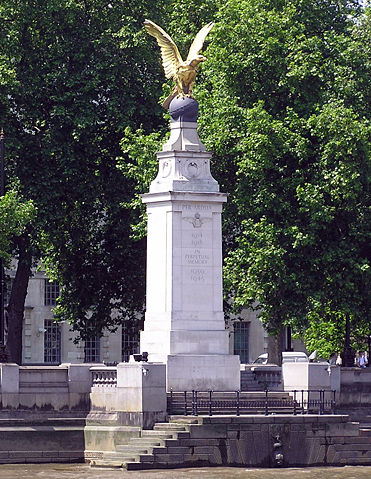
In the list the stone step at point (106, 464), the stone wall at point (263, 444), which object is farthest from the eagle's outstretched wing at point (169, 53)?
the stone step at point (106, 464)

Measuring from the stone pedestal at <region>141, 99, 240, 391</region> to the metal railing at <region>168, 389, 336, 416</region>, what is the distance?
100cm

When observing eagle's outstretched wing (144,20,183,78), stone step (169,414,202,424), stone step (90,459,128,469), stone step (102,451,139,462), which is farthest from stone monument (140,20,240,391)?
stone step (90,459,128,469)

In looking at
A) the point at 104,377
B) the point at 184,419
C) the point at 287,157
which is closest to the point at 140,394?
the point at 184,419

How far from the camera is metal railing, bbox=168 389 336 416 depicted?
46.4m

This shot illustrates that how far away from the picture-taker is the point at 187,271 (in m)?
49.2

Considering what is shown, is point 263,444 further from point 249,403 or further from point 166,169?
point 166,169

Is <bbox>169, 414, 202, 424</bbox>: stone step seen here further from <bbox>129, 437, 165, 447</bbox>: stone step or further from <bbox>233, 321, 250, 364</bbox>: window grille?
<bbox>233, 321, 250, 364</bbox>: window grille

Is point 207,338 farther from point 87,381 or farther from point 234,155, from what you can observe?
point 234,155

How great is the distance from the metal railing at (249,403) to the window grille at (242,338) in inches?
1505

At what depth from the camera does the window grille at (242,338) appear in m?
87.7

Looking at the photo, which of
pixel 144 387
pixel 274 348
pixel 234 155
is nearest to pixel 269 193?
pixel 234 155

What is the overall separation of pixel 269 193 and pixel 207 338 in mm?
10973

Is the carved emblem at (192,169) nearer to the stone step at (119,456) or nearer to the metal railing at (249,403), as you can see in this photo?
the metal railing at (249,403)

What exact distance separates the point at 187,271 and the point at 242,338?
39.2 meters
